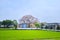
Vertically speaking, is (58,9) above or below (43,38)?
above

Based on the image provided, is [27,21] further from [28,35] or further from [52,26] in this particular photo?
[52,26]

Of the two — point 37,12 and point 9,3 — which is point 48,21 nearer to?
point 37,12

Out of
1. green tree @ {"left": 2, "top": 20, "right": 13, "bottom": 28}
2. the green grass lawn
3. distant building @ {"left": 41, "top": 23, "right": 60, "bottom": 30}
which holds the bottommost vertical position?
the green grass lawn

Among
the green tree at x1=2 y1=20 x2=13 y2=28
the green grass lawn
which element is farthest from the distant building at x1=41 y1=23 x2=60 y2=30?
the green tree at x1=2 y1=20 x2=13 y2=28

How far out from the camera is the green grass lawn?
218cm

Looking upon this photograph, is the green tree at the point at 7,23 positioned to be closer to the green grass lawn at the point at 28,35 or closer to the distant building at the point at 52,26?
the green grass lawn at the point at 28,35

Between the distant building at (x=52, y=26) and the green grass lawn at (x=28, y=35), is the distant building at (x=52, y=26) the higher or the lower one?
the higher one

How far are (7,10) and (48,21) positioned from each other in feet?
1.86

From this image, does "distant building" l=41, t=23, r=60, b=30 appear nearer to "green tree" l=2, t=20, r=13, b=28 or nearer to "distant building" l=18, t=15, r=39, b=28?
"distant building" l=18, t=15, r=39, b=28

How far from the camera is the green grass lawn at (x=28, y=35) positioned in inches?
85.7

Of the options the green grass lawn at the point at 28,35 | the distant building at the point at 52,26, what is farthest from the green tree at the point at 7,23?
the distant building at the point at 52,26

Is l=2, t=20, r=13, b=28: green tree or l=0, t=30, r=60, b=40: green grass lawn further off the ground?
l=2, t=20, r=13, b=28: green tree

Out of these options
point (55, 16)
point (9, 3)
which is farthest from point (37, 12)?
point (9, 3)

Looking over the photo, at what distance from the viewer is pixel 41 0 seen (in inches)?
89.1
